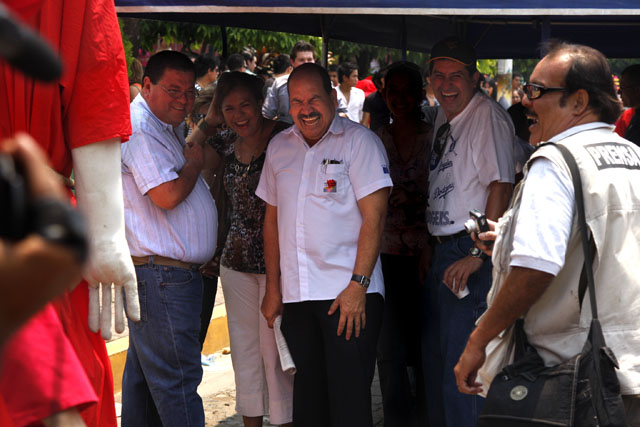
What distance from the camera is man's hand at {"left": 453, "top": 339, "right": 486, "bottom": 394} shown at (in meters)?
2.74

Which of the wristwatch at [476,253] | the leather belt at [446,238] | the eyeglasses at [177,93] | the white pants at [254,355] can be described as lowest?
the white pants at [254,355]

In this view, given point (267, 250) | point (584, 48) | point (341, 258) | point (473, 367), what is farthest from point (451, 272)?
point (584, 48)

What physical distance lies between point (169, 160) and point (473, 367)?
1.80 metres

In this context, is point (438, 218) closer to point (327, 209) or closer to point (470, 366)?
point (327, 209)

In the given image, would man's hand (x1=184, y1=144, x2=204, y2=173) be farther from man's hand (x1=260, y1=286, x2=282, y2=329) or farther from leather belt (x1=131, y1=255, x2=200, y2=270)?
man's hand (x1=260, y1=286, x2=282, y2=329)

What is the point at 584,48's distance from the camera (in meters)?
2.79

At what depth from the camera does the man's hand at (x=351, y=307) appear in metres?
3.79

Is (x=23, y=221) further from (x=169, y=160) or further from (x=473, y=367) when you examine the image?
(x=169, y=160)

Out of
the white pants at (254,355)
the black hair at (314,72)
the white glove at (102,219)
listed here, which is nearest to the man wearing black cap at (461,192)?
the black hair at (314,72)

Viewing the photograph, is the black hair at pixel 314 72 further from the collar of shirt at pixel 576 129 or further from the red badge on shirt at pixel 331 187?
the collar of shirt at pixel 576 129

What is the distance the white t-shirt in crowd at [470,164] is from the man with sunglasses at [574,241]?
45.4 inches

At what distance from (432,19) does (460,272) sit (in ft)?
10.4

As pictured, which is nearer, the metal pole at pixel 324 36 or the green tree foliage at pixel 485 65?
the metal pole at pixel 324 36

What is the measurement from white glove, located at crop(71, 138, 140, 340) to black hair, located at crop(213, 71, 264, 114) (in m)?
1.94
